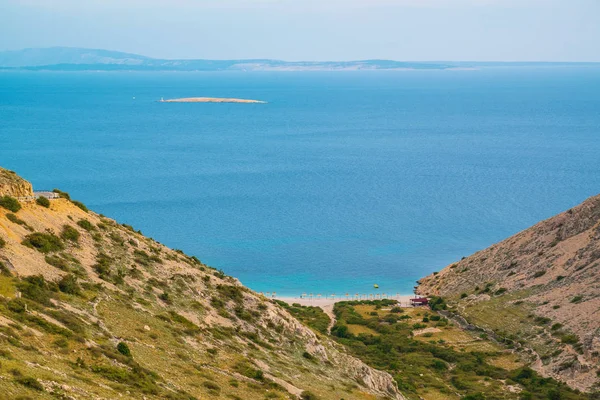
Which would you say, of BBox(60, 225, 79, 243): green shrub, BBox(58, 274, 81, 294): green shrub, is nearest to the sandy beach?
BBox(60, 225, 79, 243): green shrub

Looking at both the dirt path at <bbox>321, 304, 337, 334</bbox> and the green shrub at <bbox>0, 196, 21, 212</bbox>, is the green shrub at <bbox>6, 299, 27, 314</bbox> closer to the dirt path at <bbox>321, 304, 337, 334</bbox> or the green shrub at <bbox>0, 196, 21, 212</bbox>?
the green shrub at <bbox>0, 196, 21, 212</bbox>

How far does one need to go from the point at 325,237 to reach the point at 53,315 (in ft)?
243

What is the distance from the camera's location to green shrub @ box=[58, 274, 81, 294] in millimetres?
29230

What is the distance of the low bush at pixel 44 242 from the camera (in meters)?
31.3

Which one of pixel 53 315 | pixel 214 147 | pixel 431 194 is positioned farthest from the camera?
pixel 214 147

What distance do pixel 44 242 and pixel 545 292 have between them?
37.4 metres

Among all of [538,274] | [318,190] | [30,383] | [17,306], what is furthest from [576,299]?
[318,190]

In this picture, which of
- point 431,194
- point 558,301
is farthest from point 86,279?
point 431,194

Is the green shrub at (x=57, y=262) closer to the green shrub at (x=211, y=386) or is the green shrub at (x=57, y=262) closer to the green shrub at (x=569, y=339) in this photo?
the green shrub at (x=211, y=386)

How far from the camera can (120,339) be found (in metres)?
27.1

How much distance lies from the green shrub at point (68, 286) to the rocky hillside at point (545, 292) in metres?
27.0

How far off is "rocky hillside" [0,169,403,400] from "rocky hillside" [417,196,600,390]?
1327 cm

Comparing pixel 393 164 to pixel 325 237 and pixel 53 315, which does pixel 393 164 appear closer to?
pixel 325 237

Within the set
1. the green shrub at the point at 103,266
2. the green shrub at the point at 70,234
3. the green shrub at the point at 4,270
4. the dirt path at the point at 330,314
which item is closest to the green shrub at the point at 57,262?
the green shrub at the point at 103,266
